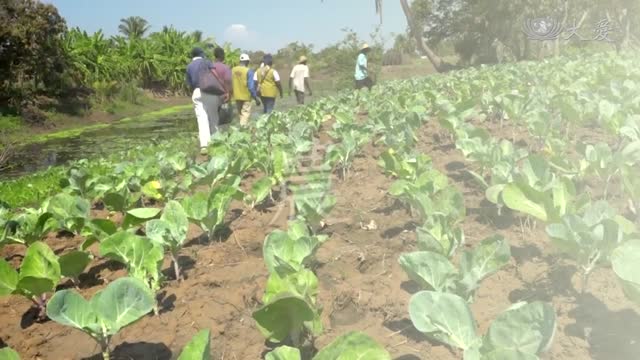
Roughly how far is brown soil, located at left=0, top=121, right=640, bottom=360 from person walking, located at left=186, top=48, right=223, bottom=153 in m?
5.39

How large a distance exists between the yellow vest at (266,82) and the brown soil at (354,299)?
8252 millimetres

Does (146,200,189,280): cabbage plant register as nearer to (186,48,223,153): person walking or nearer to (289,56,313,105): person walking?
(186,48,223,153): person walking

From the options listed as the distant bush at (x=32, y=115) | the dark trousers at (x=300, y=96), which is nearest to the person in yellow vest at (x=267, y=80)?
the dark trousers at (x=300, y=96)

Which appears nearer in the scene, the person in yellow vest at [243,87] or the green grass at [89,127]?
the person in yellow vest at [243,87]

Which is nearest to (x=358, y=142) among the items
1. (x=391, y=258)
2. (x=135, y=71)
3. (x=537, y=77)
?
(x=391, y=258)

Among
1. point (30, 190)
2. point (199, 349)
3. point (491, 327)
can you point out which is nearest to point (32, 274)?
point (199, 349)

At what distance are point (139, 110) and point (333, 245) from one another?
24.4 m

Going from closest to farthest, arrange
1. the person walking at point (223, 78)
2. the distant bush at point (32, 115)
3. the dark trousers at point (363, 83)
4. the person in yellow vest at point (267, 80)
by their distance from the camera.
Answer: the person walking at point (223, 78) → the person in yellow vest at point (267, 80) → the dark trousers at point (363, 83) → the distant bush at point (32, 115)

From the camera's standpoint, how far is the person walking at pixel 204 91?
317 inches

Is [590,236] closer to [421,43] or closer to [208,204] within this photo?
[208,204]

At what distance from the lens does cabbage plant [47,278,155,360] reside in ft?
5.37

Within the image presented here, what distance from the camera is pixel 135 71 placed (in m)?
29.6

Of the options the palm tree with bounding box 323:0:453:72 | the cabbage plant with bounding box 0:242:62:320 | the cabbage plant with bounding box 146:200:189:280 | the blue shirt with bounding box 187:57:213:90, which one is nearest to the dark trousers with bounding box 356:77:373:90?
the blue shirt with bounding box 187:57:213:90

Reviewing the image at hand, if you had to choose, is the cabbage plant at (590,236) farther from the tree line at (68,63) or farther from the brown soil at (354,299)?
the tree line at (68,63)
